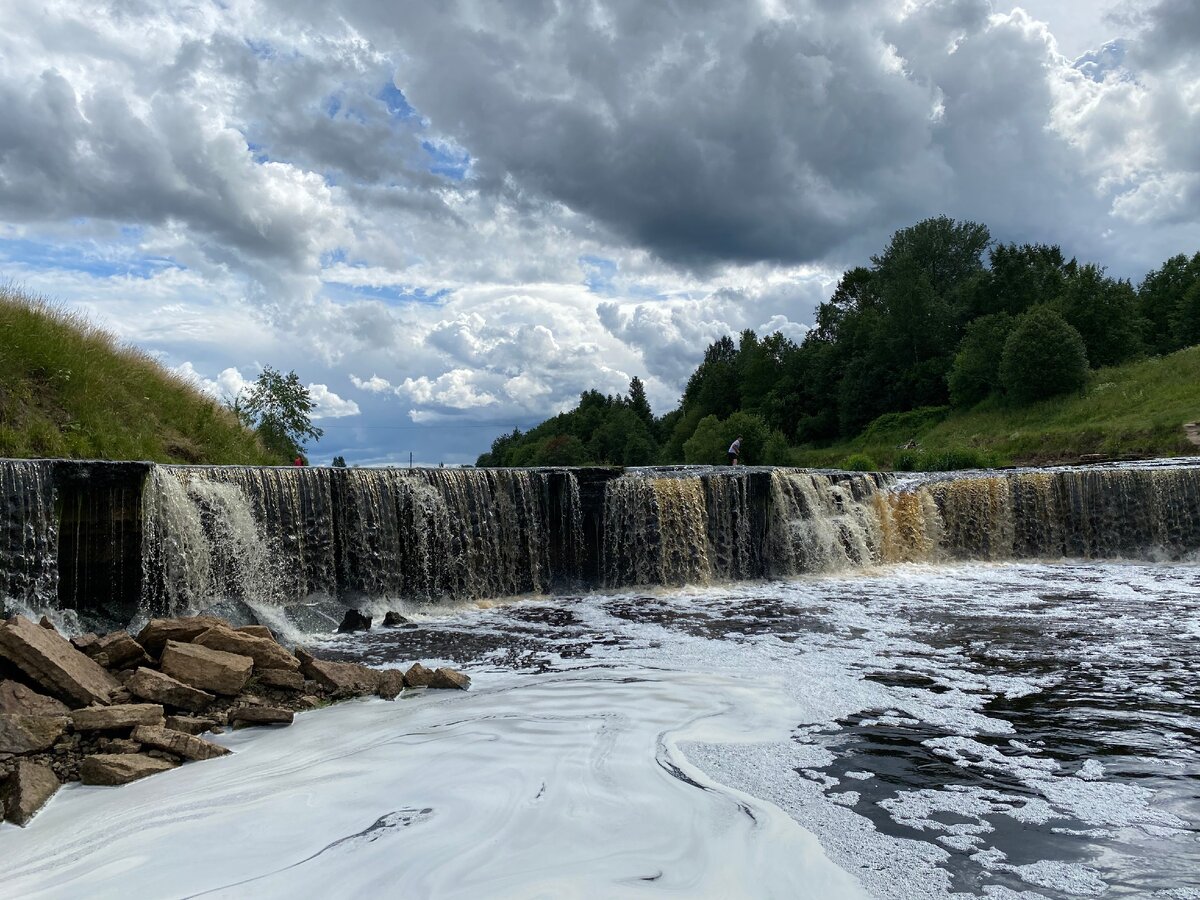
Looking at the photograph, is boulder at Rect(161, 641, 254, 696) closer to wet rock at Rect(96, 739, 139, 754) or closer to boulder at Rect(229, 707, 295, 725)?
boulder at Rect(229, 707, 295, 725)

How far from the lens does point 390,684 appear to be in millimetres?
6930

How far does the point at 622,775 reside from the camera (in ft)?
16.1

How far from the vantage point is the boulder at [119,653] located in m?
6.44

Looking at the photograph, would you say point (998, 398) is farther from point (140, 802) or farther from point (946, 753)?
point (140, 802)

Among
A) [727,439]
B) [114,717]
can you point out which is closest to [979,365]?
[727,439]

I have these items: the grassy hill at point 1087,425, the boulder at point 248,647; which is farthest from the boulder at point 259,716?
the grassy hill at point 1087,425

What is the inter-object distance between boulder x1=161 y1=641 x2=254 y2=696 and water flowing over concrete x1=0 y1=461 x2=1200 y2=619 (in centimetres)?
490

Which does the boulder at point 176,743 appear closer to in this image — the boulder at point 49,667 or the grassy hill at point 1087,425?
the boulder at point 49,667

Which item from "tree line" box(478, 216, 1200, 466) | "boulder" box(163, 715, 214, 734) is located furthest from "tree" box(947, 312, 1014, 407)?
"boulder" box(163, 715, 214, 734)

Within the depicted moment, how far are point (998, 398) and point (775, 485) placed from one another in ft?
95.4

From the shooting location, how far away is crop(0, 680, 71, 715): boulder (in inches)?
206

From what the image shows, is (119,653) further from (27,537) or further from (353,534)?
A: (353,534)

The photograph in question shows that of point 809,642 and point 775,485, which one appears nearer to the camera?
point 809,642

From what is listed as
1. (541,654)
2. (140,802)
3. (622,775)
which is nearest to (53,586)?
(541,654)
